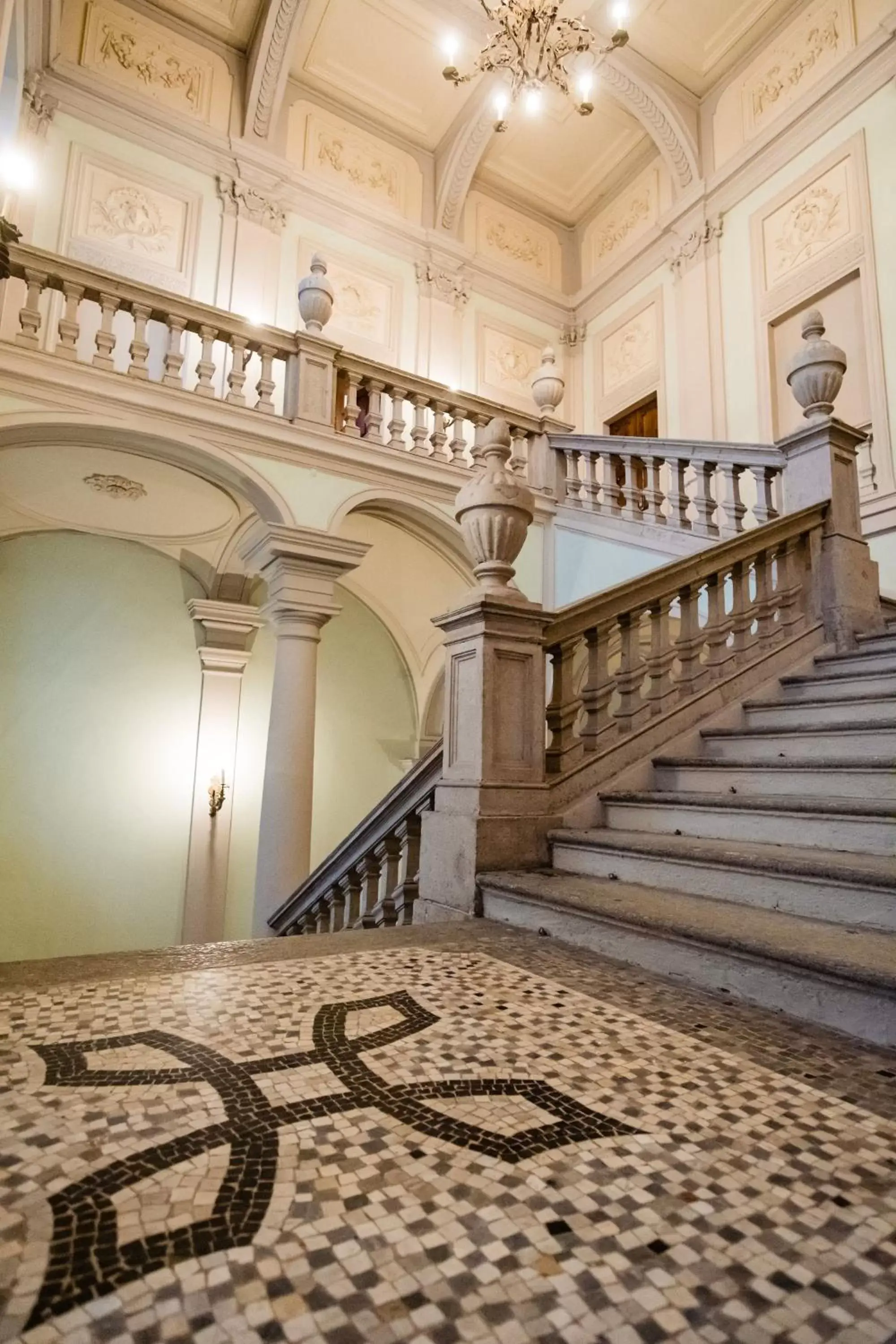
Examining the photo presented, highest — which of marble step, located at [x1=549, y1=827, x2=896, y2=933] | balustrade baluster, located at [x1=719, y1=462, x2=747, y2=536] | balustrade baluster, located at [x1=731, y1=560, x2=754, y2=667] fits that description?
balustrade baluster, located at [x1=719, y1=462, x2=747, y2=536]

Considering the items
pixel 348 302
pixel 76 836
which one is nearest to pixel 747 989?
pixel 76 836

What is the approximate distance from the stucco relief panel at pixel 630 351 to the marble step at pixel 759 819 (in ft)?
27.8

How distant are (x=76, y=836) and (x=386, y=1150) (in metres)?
6.91

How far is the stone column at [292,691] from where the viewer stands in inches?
195

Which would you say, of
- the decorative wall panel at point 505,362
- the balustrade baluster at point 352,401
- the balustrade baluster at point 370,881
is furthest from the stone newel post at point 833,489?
the decorative wall panel at point 505,362

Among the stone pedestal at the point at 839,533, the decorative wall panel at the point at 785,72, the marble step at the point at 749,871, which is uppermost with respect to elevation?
the decorative wall panel at the point at 785,72

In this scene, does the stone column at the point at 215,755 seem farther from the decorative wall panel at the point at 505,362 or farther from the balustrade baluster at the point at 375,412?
the decorative wall panel at the point at 505,362

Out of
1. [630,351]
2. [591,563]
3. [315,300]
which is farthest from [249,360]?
[630,351]

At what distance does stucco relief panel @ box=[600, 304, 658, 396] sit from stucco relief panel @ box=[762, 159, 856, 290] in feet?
5.74

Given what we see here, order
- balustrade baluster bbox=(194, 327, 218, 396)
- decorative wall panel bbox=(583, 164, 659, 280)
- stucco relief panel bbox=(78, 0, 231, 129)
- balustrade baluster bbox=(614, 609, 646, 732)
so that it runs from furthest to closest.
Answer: decorative wall panel bbox=(583, 164, 659, 280) → stucco relief panel bbox=(78, 0, 231, 129) → balustrade baluster bbox=(194, 327, 218, 396) → balustrade baluster bbox=(614, 609, 646, 732)

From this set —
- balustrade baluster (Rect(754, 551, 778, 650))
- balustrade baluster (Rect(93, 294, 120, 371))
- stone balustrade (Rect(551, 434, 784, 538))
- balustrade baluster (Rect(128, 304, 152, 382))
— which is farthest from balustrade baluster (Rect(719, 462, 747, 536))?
balustrade baluster (Rect(93, 294, 120, 371))

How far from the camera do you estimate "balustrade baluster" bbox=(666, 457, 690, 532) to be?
521 centimetres

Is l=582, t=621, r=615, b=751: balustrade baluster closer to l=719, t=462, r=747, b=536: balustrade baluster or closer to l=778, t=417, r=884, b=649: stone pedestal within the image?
l=778, t=417, r=884, b=649: stone pedestal

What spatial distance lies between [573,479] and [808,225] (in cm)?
427
